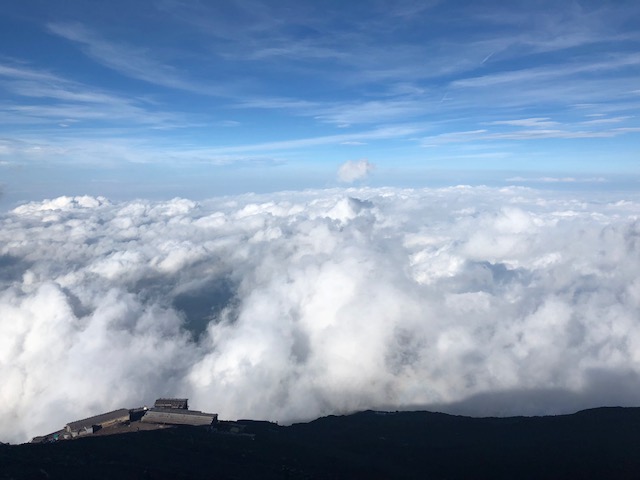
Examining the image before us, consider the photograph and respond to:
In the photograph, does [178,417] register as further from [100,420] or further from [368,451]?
[368,451]

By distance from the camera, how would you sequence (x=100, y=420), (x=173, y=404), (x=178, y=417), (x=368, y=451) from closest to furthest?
1. (x=178, y=417)
2. (x=100, y=420)
3. (x=368, y=451)
4. (x=173, y=404)

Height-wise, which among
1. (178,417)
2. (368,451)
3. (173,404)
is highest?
(173,404)

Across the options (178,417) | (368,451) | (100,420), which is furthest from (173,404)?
(368,451)

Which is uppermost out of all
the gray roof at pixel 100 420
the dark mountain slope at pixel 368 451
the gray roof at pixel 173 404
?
the gray roof at pixel 173 404

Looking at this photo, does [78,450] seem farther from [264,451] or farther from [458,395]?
[458,395]

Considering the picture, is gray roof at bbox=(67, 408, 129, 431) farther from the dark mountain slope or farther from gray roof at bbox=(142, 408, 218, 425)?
the dark mountain slope

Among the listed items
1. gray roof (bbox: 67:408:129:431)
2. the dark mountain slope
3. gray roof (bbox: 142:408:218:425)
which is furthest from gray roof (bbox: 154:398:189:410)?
the dark mountain slope

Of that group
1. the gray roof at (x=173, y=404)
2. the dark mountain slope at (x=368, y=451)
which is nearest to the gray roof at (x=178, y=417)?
the dark mountain slope at (x=368, y=451)

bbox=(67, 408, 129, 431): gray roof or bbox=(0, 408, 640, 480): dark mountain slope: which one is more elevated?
bbox=(67, 408, 129, 431): gray roof

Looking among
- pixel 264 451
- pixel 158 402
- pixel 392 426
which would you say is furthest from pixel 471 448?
pixel 158 402

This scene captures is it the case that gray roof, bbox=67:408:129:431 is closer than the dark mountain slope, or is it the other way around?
the dark mountain slope

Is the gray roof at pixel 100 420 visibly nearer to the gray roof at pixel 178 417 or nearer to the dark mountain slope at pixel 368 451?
the gray roof at pixel 178 417

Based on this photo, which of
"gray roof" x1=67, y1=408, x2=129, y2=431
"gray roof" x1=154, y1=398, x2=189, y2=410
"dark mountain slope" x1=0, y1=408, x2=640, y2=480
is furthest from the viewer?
"gray roof" x1=154, y1=398, x2=189, y2=410

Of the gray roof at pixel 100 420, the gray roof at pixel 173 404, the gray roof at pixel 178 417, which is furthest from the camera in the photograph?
the gray roof at pixel 173 404
